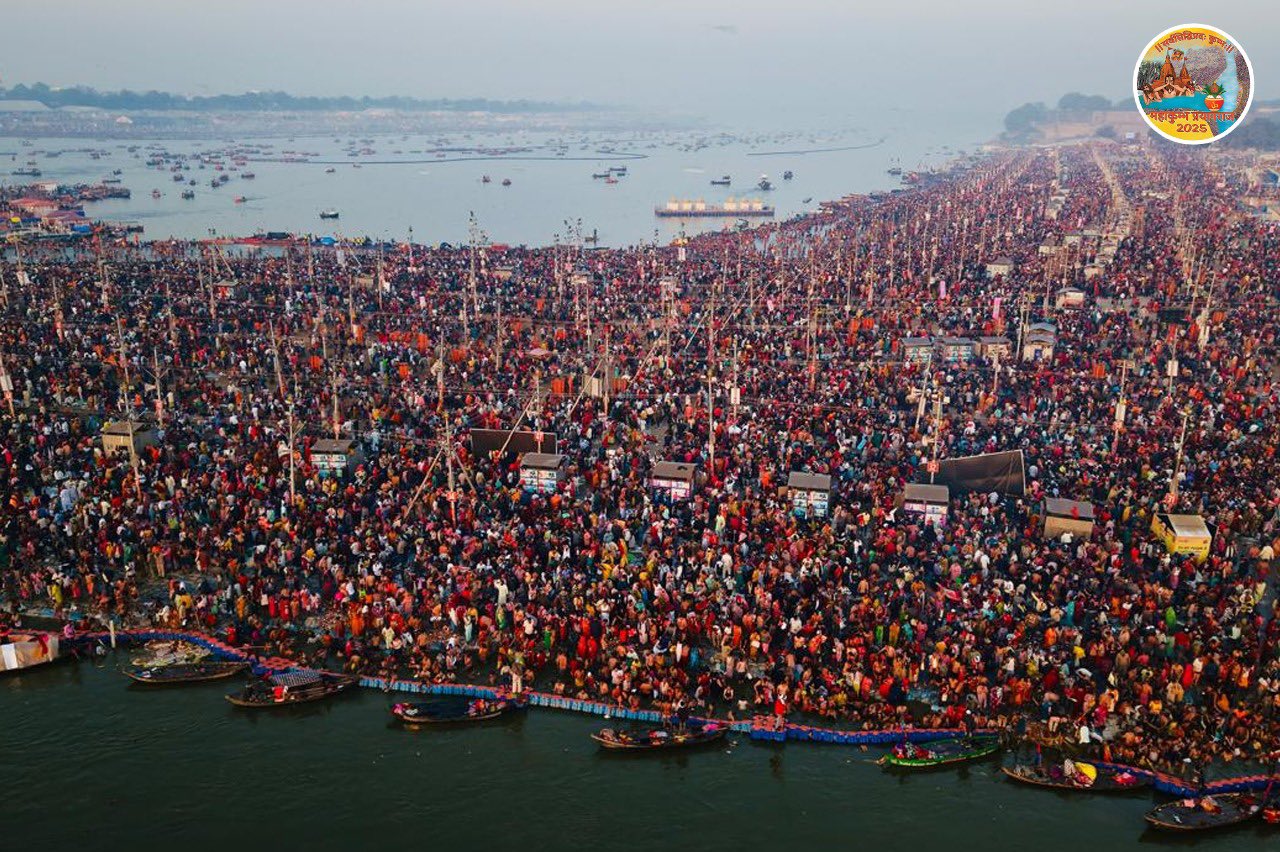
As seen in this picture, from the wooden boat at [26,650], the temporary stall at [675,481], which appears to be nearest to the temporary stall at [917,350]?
the temporary stall at [675,481]

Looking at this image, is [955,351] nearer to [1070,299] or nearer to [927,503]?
[1070,299]

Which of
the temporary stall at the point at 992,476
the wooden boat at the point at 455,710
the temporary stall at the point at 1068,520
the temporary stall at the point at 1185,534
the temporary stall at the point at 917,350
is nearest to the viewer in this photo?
the wooden boat at the point at 455,710

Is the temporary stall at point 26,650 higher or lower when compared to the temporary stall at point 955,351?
lower

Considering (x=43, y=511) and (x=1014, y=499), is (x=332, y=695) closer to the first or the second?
(x=43, y=511)

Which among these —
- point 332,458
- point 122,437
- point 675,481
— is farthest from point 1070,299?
point 122,437

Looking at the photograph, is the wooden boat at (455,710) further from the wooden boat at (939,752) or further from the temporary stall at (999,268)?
the temporary stall at (999,268)

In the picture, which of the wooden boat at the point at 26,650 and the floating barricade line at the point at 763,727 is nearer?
the floating barricade line at the point at 763,727

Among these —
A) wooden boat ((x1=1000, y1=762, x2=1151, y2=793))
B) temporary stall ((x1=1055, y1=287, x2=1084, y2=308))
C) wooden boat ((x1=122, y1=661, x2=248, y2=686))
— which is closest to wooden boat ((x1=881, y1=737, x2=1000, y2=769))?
wooden boat ((x1=1000, y1=762, x2=1151, y2=793))

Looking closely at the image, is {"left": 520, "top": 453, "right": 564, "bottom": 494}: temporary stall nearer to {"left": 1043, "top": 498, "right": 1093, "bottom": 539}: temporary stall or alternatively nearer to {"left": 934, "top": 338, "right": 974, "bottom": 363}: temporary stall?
{"left": 1043, "top": 498, "right": 1093, "bottom": 539}: temporary stall
